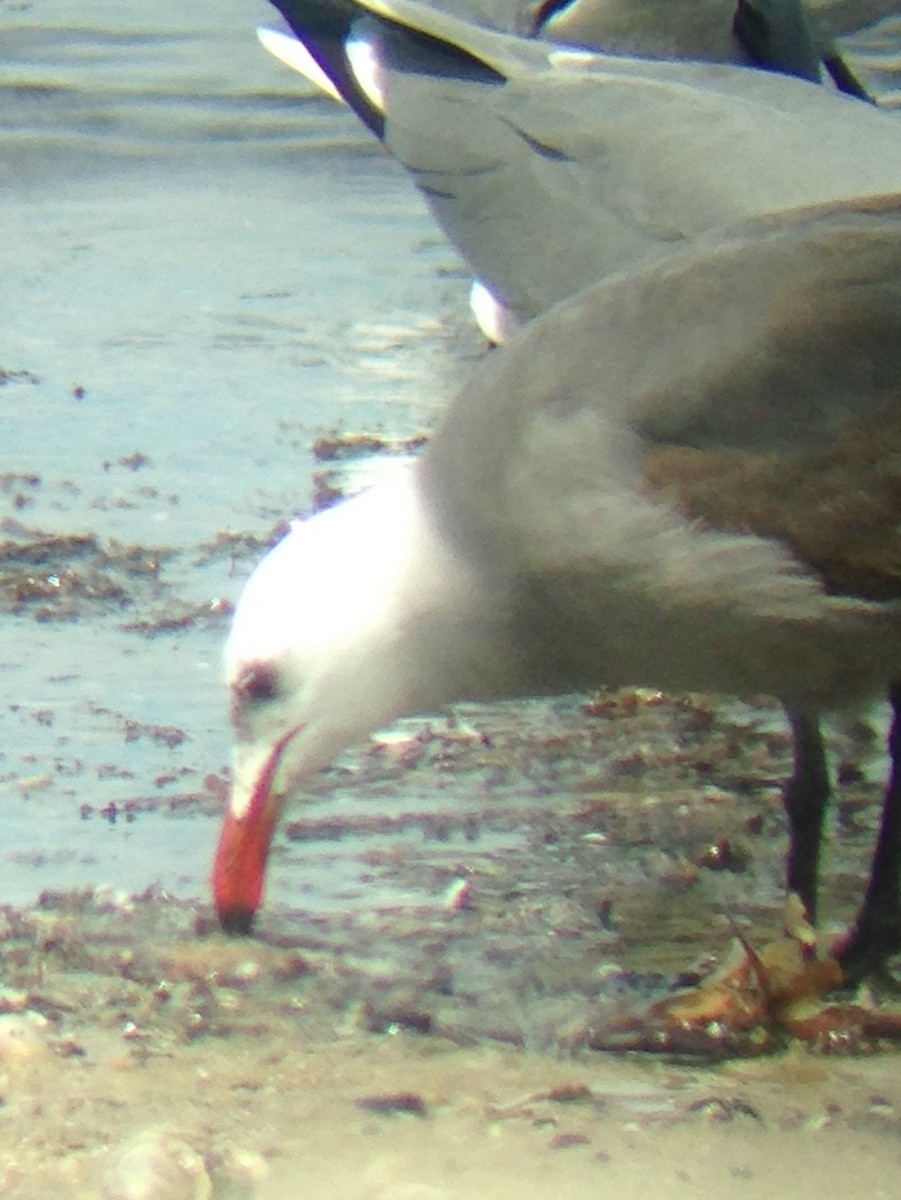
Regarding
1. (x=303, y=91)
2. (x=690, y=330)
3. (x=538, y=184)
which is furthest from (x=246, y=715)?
(x=303, y=91)

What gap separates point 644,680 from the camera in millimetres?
3973

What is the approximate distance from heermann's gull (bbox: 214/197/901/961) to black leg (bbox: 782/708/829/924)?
1.08 feet

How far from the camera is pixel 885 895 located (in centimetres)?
422

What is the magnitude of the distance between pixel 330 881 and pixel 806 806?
2.79ft

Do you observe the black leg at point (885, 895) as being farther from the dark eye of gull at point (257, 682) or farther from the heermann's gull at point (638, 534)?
the dark eye of gull at point (257, 682)

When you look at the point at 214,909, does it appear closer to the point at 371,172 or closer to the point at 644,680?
the point at 644,680

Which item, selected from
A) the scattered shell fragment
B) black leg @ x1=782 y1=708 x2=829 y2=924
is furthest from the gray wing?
the scattered shell fragment

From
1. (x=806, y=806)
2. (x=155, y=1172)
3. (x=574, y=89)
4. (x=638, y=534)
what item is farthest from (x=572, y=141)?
(x=155, y=1172)

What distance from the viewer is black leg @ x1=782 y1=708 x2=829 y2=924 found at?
426cm

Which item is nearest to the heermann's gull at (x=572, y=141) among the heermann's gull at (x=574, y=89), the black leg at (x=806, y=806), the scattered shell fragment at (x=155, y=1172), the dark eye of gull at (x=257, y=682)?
the heermann's gull at (x=574, y=89)

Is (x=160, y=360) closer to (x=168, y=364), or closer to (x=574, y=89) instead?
(x=168, y=364)

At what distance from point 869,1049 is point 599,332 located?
3.98 feet

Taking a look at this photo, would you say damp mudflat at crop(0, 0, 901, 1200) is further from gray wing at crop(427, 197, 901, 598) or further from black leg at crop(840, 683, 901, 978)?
gray wing at crop(427, 197, 901, 598)

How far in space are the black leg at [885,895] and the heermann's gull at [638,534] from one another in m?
0.33
